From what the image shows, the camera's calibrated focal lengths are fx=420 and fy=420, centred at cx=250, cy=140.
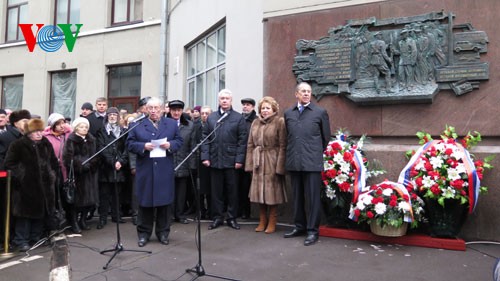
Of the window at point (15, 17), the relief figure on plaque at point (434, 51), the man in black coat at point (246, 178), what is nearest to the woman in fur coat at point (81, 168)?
the man in black coat at point (246, 178)

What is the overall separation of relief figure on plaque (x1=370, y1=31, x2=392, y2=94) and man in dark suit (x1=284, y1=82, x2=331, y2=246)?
1148 millimetres

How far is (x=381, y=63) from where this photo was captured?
584 centimetres

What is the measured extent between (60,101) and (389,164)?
42.6ft

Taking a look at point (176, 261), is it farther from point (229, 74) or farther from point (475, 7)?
point (475, 7)

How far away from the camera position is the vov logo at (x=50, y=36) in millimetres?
14734

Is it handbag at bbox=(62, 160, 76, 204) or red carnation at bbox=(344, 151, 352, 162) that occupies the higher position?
red carnation at bbox=(344, 151, 352, 162)

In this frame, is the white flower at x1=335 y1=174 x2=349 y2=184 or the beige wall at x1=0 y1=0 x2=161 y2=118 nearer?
the white flower at x1=335 y1=174 x2=349 y2=184

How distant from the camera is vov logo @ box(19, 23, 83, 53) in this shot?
48.3ft

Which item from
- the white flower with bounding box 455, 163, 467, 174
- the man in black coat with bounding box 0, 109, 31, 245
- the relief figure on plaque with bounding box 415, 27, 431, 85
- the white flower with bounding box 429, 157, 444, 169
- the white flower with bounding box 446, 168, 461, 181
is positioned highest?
the relief figure on plaque with bounding box 415, 27, 431, 85

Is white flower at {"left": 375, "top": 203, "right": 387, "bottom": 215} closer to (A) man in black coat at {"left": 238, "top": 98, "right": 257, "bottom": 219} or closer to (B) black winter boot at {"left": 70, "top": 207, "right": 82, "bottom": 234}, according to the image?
(A) man in black coat at {"left": 238, "top": 98, "right": 257, "bottom": 219}

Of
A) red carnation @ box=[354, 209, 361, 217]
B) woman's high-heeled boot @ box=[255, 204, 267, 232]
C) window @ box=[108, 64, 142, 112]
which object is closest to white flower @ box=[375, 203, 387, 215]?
red carnation @ box=[354, 209, 361, 217]

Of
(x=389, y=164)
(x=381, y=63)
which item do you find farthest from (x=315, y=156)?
(x=381, y=63)

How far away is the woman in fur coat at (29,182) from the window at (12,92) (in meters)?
12.4

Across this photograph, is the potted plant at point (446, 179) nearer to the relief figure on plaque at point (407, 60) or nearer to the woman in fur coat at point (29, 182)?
the relief figure on plaque at point (407, 60)
